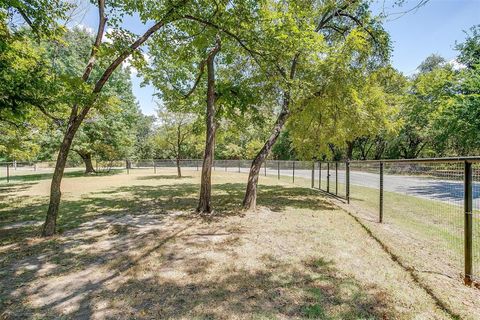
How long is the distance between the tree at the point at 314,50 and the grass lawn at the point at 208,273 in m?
2.81

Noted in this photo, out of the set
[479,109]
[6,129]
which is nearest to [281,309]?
[6,129]

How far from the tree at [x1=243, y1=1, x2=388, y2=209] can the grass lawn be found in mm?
2813

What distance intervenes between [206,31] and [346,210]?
5.90 metres

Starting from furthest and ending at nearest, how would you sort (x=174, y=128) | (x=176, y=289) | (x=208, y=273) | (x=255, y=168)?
(x=174, y=128) < (x=255, y=168) < (x=208, y=273) < (x=176, y=289)

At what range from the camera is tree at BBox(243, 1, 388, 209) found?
292 inches

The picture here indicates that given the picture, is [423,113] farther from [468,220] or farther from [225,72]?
[468,220]

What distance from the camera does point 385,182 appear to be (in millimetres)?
6926

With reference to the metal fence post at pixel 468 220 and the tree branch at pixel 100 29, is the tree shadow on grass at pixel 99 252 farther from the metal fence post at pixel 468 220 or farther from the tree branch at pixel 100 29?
the tree branch at pixel 100 29

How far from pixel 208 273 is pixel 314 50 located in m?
6.15

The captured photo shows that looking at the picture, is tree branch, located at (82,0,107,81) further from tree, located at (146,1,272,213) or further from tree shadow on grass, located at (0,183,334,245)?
tree shadow on grass, located at (0,183,334,245)

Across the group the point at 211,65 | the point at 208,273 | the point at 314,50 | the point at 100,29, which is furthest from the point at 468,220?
the point at 100,29

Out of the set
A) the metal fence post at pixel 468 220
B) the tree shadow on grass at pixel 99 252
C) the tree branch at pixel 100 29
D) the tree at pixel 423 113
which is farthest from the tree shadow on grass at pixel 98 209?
the tree at pixel 423 113

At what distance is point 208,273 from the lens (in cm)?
361

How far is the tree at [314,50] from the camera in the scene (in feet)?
24.3
